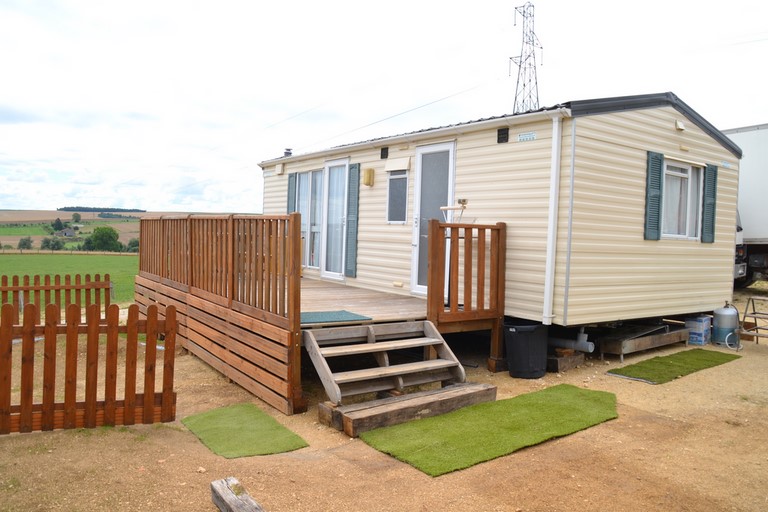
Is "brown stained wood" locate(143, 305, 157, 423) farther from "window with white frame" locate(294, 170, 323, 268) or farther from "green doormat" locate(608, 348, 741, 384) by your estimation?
"window with white frame" locate(294, 170, 323, 268)

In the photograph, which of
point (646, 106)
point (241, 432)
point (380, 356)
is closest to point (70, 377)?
point (241, 432)

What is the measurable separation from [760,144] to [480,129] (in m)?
9.41

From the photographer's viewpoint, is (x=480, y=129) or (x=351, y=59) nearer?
(x=480, y=129)

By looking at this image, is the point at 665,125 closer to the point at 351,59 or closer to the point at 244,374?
the point at 244,374

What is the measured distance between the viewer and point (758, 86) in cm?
1232

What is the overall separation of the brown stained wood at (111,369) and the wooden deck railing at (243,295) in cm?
135

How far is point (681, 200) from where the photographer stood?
788 cm

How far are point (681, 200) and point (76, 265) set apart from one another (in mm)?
23587

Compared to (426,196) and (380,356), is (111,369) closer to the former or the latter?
(380,356)

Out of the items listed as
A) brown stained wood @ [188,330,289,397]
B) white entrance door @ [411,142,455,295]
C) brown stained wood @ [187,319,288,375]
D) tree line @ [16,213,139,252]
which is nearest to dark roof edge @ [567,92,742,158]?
white entrance door @ [411,142,455,295]

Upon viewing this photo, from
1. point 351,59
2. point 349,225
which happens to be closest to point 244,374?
point 349,225

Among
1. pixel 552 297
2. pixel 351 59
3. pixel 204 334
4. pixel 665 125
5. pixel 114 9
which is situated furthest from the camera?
pixel 351 59

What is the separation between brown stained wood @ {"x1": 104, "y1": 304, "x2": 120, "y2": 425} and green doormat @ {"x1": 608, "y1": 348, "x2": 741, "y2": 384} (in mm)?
5074

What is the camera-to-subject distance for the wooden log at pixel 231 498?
2672 millimetres
